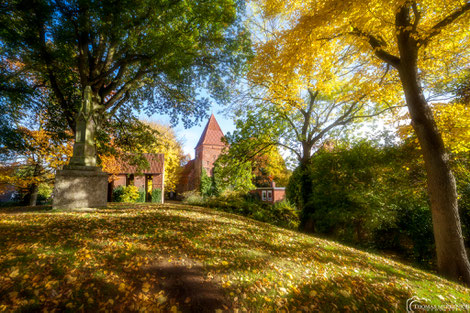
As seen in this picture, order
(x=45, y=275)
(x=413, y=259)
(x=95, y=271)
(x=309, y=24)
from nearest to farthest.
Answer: (x=45, y=275) < (x=95, y=271) < (x=309, y=24) < (x=413, y=259)

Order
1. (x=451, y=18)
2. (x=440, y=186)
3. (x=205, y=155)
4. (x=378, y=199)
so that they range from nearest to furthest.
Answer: (x=451, y=18)
(x=440, y=186)
(x=378, y=199)
(x=205, y=155)

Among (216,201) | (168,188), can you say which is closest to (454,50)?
(216,201)

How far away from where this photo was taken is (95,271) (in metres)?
2.96

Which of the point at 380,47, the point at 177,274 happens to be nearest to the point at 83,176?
the point at 177,274

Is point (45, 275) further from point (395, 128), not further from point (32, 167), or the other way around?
point (32, 167)

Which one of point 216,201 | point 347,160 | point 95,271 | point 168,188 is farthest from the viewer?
point 168,188

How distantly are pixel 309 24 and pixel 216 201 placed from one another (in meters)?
12.5

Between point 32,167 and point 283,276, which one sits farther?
point 32,167

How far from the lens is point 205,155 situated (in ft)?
108

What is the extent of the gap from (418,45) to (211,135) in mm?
31019

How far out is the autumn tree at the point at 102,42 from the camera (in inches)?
285

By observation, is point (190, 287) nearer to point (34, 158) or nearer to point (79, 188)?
point (79, 188)

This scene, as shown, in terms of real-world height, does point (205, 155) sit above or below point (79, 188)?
above

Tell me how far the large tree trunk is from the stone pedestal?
11025 millimetres
